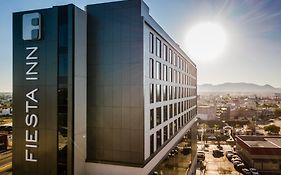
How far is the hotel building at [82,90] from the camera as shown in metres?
17.3

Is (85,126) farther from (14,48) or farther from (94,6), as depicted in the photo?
(94,6)

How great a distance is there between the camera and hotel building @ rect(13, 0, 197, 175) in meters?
17.3

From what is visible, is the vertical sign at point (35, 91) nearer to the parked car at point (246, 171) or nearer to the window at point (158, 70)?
the window at point (158, 70)

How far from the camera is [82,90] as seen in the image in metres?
18.3

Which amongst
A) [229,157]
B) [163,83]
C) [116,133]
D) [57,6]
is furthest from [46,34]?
[229,157]

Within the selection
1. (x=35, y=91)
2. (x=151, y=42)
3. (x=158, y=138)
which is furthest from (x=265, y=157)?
(x=35, y=91)

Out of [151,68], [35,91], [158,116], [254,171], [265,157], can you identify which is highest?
[151,68]

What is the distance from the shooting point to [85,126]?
18.8 m

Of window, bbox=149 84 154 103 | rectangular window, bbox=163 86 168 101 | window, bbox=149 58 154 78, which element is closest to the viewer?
window, bbox=149 84 154 103

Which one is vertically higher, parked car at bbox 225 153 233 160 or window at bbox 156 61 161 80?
window at bbox 156 61 161 80

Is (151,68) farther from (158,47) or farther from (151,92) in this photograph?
(158,47)

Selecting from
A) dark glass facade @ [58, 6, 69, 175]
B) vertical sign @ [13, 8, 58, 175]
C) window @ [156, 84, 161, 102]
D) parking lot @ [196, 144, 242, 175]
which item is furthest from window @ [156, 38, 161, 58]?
parking lot @ [196, 144, 242, 175]

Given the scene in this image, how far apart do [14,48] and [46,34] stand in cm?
316

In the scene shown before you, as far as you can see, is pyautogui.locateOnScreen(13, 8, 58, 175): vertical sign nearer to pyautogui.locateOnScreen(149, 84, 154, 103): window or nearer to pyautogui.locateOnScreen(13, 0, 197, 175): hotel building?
pyautogui.locateOnScreen(13, 0, 197, 175): hotel building
